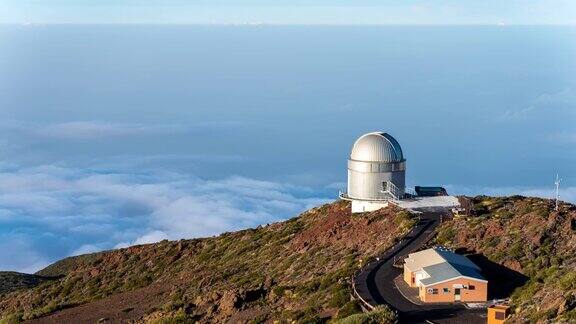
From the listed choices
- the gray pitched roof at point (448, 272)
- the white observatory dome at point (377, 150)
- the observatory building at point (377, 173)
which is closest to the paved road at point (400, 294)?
the gray pitched roof at point (448, 272)

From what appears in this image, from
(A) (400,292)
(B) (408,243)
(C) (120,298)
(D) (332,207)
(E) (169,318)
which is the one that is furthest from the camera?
(D) (332,207)

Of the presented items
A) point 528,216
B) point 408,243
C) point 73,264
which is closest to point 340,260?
point 408,243

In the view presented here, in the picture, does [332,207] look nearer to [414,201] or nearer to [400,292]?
[414,201]

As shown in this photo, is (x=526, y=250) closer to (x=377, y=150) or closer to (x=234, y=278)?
(x=234, y=278)

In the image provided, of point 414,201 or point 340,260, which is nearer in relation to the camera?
point 340,260

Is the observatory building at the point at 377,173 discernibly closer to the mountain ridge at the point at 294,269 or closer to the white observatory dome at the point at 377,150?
the white observatory dome at the point at 377,150

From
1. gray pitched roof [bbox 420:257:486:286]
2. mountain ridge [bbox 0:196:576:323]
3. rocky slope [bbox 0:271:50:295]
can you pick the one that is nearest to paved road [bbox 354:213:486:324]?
mountain ridge [bbox 0:196:576:323]

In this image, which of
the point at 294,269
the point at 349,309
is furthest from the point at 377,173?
the point at 349,309
